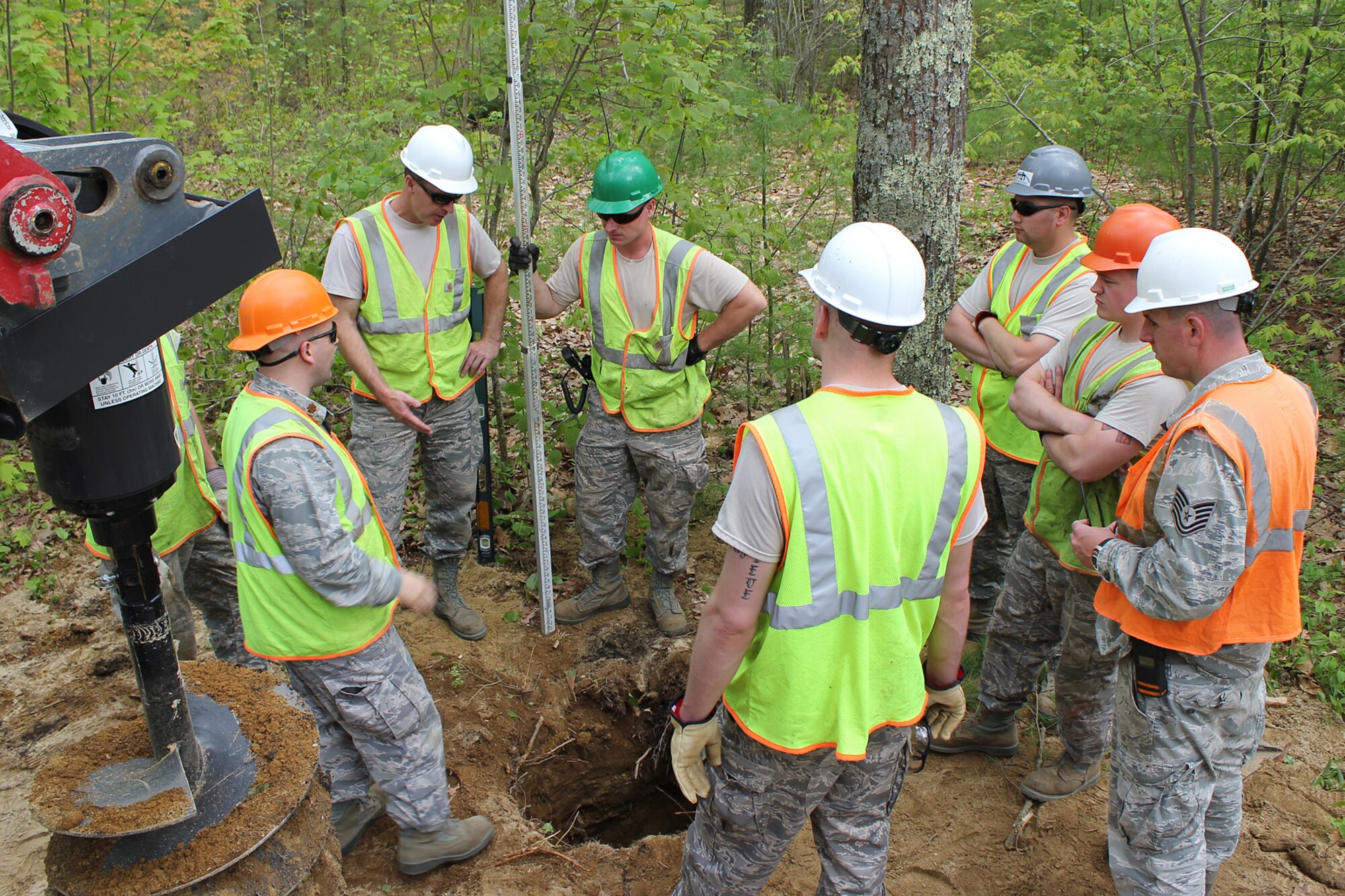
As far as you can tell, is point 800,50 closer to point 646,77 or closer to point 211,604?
point 646,77

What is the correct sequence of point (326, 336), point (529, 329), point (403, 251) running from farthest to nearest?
point (529, 329) → point (403, 251) → point (326, 336)

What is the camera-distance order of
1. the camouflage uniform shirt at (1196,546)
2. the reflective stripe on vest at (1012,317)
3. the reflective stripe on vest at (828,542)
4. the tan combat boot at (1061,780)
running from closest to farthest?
the reflective stripe on vest at (828,542) < the camouflage uniform shirt at (1196,546) < the tan combat boot at (1061,780) < the reflective stripe on vest at (1012,317)

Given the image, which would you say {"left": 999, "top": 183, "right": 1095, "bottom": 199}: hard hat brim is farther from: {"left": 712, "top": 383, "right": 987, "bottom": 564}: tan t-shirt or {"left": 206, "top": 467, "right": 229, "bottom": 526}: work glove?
{"left": 206, "top": 467, "right": 229, "bottom": 526}: work glove

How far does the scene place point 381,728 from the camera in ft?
10.5

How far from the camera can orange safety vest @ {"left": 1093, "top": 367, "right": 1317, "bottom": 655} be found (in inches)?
98.7

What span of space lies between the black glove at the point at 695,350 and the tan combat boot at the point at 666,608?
126 centimetres

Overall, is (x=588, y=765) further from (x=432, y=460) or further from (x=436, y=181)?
(x=436, y=181)

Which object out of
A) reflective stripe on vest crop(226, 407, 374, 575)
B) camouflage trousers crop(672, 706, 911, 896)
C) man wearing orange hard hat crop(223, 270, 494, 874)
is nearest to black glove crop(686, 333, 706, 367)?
man wearing orange hard hat crop(223, 270, 494, 874)

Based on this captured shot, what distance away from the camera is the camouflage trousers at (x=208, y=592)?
4.04 m

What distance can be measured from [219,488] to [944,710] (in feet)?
10.8

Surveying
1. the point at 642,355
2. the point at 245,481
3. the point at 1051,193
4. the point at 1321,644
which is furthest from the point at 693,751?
the point at 1321,644

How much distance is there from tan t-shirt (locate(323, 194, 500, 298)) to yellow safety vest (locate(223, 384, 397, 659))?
1379mm

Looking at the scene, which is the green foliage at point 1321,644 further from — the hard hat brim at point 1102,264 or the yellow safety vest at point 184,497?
the yellow safety vest at point 184,497

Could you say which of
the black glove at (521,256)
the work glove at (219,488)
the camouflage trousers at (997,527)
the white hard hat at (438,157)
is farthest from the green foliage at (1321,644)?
the work glove at (219,488)
